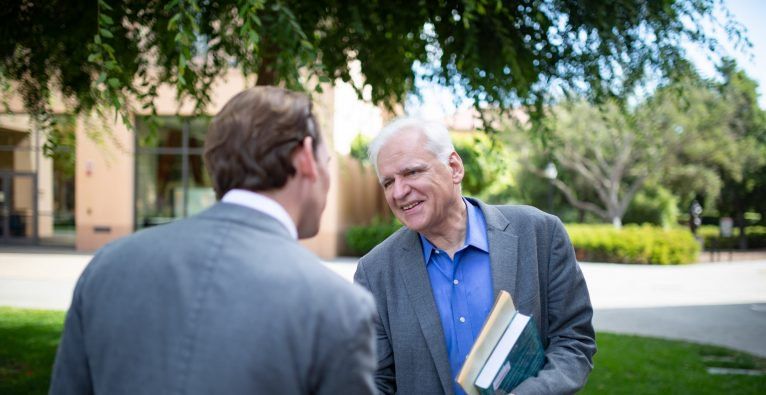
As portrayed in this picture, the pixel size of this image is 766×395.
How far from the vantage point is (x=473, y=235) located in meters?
2.41

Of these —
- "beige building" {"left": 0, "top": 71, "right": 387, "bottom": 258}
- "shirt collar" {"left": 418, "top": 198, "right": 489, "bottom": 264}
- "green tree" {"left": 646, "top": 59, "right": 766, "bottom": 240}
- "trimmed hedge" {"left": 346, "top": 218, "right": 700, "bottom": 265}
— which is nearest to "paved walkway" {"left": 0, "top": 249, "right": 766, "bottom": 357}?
"trimmed hedge" {"left": 346, "top": 218, "right": 700, "bottom": 265}

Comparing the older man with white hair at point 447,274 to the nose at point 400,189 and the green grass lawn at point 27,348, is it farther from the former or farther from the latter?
the green grass lawn at point 27,348

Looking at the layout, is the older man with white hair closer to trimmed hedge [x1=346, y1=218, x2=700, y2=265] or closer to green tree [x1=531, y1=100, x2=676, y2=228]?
trimmed hedge [x1=346, y1=218, x2=700, y2=265]

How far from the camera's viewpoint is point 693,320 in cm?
1024

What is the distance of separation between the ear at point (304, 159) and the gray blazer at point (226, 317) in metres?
0.13

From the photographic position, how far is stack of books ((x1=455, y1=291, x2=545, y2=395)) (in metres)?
1.88

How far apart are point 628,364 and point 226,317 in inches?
269

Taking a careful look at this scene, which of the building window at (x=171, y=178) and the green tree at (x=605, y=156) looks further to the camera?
the green tree at (x=605, y=156)

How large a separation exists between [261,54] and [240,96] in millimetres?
3946

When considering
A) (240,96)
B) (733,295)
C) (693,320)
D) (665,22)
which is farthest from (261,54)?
(733,295)

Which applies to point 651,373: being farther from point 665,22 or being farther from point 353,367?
point 353,367

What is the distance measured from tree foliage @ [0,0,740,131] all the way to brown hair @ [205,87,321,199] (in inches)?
101

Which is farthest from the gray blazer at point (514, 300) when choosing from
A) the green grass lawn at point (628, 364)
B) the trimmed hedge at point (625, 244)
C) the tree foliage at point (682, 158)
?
the tree foliage at point (682, 158)

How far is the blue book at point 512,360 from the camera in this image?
6.23 ft
